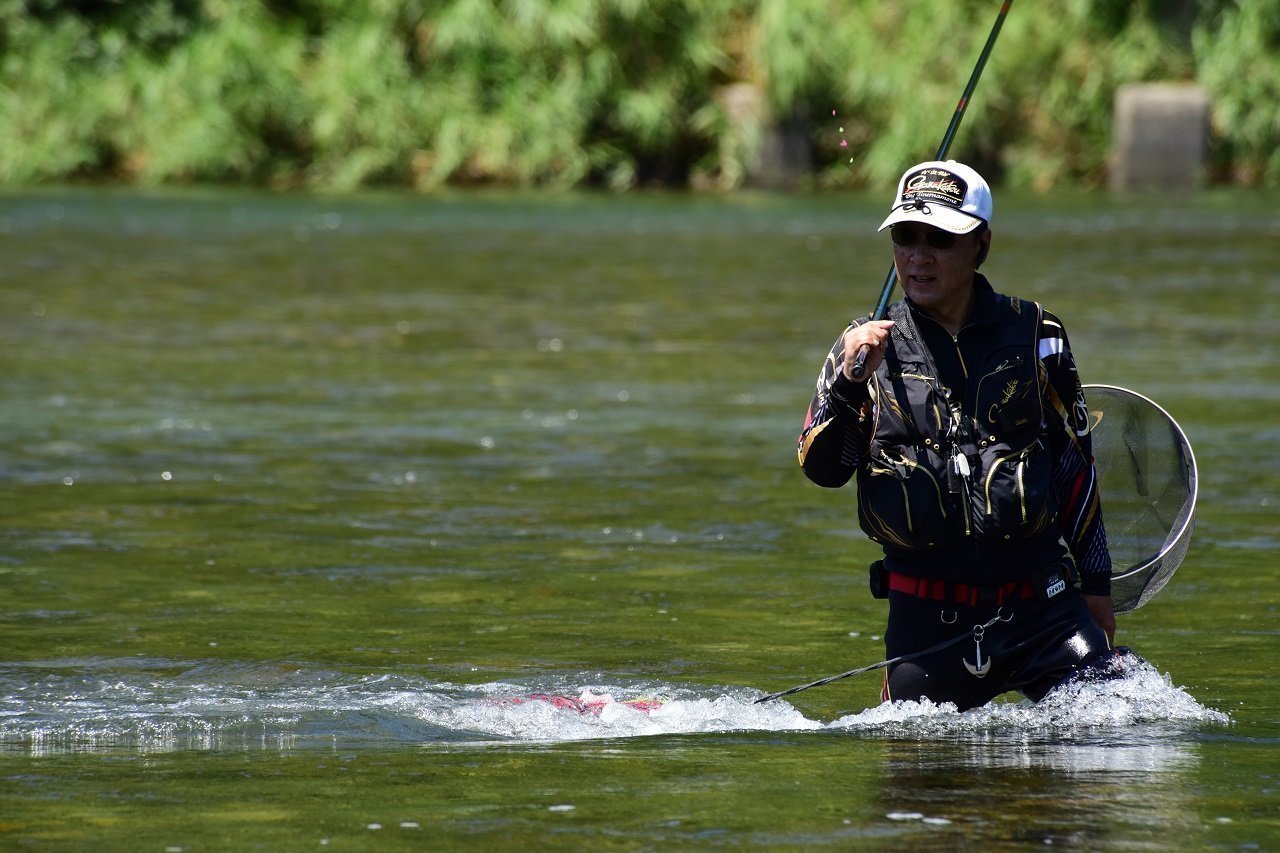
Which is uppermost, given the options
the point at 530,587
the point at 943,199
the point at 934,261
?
the point at 943,199

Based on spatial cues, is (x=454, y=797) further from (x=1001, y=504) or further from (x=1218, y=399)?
(x=1218, y=399)

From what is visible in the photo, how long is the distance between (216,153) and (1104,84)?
38.1ft

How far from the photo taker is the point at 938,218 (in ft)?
17.3

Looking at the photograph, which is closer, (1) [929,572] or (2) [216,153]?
(1) [929,572]

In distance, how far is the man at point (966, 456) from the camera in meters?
5.33

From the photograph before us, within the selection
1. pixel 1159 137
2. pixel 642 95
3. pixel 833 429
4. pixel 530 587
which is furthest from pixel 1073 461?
pixel 642 95

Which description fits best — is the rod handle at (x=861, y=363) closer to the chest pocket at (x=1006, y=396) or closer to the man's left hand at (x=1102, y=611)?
the chest pocket at (x=1006, y=396)

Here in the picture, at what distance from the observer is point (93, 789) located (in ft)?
17.0

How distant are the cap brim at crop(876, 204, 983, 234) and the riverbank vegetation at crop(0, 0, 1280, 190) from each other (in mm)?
22915

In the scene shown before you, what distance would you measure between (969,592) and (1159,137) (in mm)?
23851

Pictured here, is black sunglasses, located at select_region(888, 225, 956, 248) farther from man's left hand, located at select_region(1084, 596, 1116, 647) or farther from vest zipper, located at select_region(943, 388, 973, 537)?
man's left hand, located at select_region(1084, 596, 1116, 647)

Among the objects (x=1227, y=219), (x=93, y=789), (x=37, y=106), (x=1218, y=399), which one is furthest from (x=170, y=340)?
(x=37, y=106)

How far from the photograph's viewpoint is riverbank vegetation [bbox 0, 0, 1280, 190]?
1133 inches

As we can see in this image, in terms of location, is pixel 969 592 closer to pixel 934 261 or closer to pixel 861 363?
pixel 861 363
